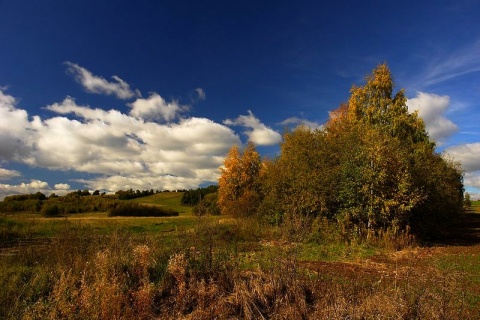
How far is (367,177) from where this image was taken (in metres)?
19.9

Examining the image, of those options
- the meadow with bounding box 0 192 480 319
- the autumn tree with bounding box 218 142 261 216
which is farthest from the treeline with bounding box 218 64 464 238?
the autumn tree with bounding box 218 142 261 216

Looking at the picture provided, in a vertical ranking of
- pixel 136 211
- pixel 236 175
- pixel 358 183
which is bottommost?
pixel 136 211

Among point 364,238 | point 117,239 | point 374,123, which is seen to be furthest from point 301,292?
point 374,123

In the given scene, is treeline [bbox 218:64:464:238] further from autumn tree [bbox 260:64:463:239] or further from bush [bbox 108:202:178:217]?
bush [bbox 108:202:178:217]

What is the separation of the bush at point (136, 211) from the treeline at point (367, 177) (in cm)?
5023

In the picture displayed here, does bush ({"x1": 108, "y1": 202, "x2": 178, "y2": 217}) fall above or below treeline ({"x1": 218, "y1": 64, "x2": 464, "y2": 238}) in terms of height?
below

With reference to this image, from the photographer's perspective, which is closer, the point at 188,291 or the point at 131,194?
the point at 188,291

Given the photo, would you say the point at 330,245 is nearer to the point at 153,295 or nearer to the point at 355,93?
the point at 153,295

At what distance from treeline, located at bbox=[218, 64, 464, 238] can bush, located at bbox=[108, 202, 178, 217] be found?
50232 mm

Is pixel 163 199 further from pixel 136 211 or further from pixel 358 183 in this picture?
pixel 358 183

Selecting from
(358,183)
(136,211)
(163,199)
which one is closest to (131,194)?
(163,199)

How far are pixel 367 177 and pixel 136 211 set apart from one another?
5993 centimetres

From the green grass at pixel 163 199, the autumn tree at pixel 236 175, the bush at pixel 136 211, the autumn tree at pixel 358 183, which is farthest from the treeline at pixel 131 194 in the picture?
the autumn tree at pixel 358 183

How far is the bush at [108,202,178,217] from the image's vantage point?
67.5m
